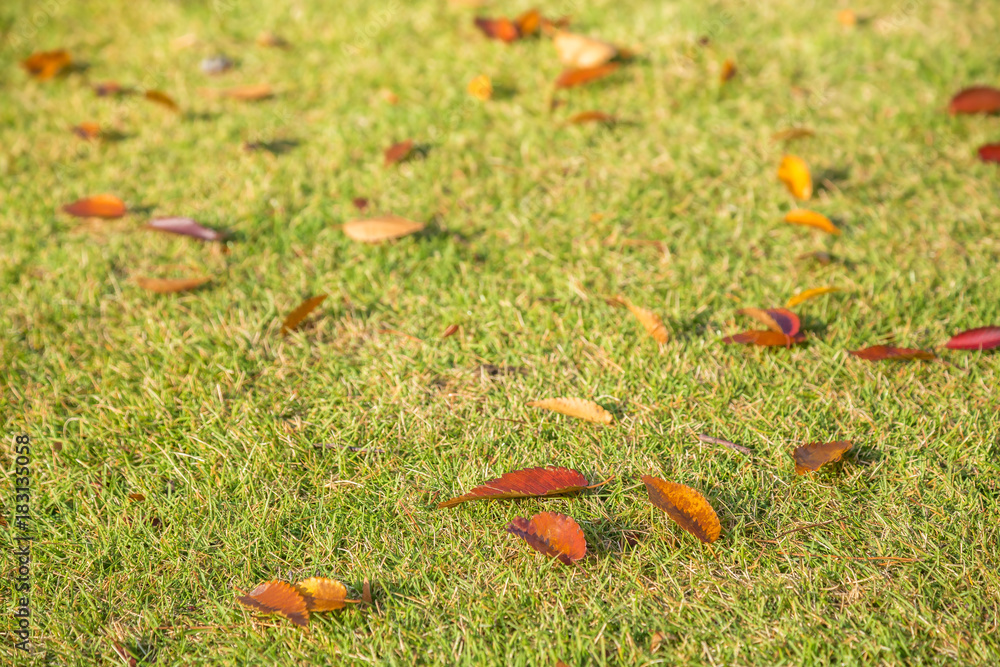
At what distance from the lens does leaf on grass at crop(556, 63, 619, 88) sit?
309 cm

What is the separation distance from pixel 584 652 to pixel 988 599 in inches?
30.7

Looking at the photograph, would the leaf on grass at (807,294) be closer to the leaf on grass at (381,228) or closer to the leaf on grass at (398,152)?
the leaf on grass at (381,228)

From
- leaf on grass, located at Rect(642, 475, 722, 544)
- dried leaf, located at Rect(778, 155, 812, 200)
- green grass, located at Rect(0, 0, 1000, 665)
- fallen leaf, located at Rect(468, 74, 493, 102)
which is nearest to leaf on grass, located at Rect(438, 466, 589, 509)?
green grass, located at Rect(0, 0, 1000, 665)

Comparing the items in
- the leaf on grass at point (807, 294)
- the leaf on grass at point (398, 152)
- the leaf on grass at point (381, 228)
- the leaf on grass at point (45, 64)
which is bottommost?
the leaf on grass at point (807, 294)

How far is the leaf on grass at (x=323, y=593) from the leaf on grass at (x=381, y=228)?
1177 mm

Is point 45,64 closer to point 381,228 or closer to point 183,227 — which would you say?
point 183,227

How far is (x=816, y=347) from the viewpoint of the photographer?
6.72 ft

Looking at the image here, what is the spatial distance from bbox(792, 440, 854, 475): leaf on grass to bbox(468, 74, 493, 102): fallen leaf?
77.5 inches

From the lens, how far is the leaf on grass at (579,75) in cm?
309

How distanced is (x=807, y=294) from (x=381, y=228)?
127 cm

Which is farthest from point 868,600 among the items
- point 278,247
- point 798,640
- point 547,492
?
point 278,247

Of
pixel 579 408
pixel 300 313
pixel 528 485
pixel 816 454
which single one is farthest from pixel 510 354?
pixel 816 454

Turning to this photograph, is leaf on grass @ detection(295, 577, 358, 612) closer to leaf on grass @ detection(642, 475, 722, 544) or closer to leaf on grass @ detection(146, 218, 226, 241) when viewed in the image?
leaf on grass @ detection(642, 475, 722, 544)

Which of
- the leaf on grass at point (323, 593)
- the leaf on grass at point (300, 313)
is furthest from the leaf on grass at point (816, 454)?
the leaf on grass at point (300, 313)
